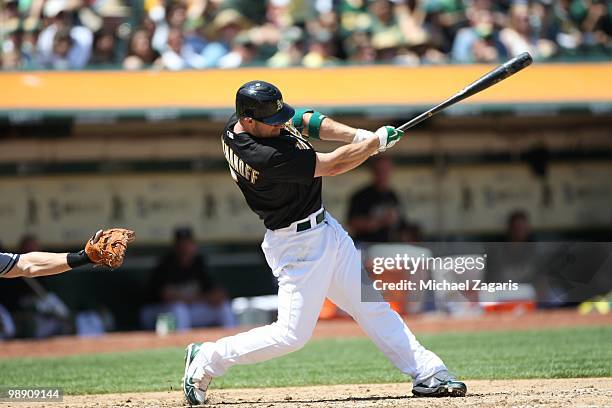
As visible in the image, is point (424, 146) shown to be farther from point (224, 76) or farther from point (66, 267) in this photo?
point (66, 267)

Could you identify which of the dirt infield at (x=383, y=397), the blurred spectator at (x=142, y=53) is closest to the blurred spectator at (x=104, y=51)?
the blurred spectator at (x=142, y=53)

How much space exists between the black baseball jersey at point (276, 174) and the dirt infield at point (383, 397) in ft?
3.30

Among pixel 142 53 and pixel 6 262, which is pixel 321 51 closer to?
pixel 142 53

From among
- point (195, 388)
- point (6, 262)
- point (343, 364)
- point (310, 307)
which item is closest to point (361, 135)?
point (310, 307)

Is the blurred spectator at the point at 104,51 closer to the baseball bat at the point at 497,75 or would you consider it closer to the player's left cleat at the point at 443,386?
the baseball bat at the point at 497,75

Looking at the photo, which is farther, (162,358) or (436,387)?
(162,358)

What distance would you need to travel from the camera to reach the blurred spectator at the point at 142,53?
35.4 feet

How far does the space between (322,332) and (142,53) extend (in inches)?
131

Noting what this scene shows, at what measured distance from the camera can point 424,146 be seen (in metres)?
11.8

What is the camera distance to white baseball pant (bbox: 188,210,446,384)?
5383 millimetres

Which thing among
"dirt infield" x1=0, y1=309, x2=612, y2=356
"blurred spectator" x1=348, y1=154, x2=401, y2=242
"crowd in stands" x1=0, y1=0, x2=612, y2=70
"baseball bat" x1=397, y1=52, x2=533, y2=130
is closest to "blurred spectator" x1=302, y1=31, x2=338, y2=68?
"crowd in stands" x1=0, y1=0, x2=612, y2=70

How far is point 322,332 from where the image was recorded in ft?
34.1

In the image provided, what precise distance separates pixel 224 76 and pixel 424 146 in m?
2.49

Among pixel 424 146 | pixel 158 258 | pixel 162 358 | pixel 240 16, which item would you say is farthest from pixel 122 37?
pixel 162 358
